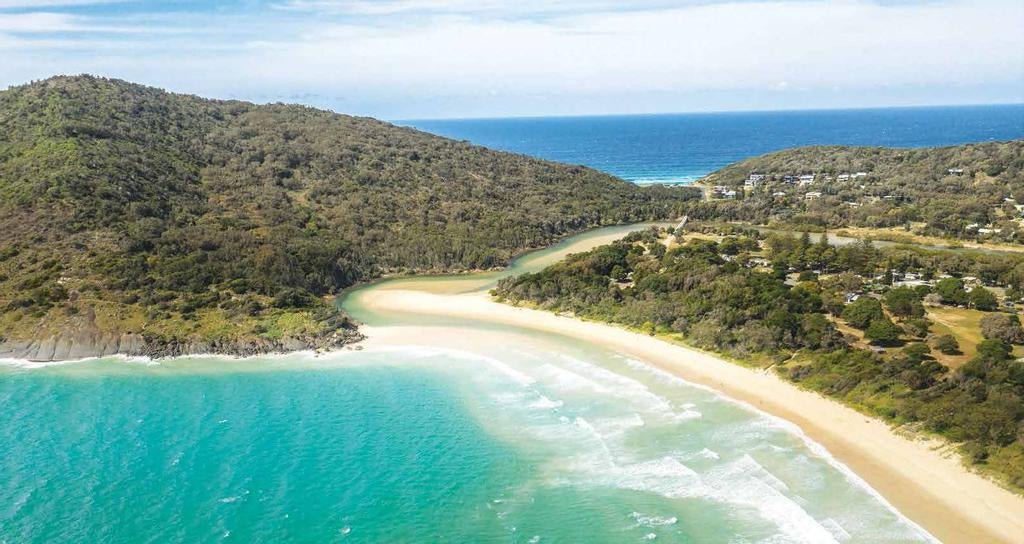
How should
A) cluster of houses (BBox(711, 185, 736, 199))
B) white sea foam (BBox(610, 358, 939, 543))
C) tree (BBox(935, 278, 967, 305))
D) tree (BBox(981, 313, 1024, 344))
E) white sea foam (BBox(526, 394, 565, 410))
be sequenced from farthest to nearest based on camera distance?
1. cluster of houses (BBox(711, 185, 736, 199))
2. tree (BBox(935, 278, 967, 305))
3. tree (BBox(981, 313, 1024, 344))
4. white sea foam (BBox(526, 394, 565, 410))
5. white sea foam (BBox(610, 358, 939, 543))

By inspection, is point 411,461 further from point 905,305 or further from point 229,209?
point 229,209

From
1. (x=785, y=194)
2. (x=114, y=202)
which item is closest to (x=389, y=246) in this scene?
(x=114, y=202)

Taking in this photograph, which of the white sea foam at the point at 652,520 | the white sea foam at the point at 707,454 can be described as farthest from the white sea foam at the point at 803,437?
the white sea foam at the point at 652,520

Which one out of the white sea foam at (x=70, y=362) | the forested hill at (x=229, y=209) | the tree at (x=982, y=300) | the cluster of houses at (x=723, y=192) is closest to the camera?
the white sea foam at (x=70, y=362)

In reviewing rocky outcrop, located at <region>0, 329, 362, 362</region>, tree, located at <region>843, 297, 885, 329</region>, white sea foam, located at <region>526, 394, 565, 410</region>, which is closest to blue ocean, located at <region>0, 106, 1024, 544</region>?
white sea foam, located at <region>526, 394, 565, 410</region>

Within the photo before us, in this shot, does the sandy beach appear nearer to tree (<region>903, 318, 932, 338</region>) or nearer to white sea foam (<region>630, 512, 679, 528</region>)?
white sea foam (<region>630, 512, 679, 528</region>)

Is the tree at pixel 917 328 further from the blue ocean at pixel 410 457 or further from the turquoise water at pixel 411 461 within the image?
the turquoise water at pixel 411 461

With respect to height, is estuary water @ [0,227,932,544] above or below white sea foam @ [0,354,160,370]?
below
